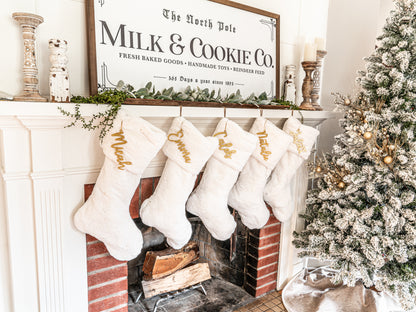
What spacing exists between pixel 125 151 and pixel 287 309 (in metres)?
1.43

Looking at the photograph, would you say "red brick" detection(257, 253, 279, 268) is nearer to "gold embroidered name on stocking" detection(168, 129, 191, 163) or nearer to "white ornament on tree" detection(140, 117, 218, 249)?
"white ornament on tree" detection(140, 117, 218, 249)

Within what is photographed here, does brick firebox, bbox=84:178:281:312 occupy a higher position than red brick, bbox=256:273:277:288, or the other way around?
brick firebox, bbox=84:178:281:312

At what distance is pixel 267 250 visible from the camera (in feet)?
6.59

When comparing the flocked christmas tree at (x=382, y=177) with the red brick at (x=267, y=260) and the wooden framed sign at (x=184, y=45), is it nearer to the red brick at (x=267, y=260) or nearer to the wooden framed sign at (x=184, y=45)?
the red brick at (x=267, y=260)

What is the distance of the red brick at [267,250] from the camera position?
1967mm

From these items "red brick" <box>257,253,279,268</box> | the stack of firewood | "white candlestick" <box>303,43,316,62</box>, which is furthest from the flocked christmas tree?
the stack of firewood

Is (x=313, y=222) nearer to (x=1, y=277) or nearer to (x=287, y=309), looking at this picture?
(x=287, y=309)

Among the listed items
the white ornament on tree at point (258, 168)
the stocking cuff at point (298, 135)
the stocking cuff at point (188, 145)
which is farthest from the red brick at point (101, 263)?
the stocking cuff at point (298, 135)

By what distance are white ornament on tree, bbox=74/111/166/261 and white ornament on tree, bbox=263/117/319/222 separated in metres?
0.82

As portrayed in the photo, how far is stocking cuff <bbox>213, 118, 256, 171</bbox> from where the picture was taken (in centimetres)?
150

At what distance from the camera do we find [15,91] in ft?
3.76

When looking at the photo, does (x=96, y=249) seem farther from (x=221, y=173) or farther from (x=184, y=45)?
(x=184, y=45)

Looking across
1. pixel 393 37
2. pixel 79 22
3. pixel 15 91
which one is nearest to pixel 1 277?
pixel 15 91

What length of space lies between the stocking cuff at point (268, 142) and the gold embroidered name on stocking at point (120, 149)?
2.34 ft
